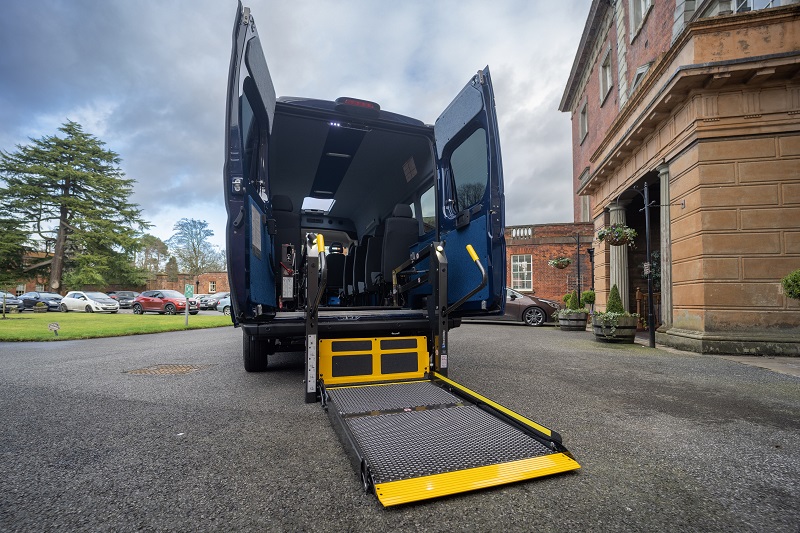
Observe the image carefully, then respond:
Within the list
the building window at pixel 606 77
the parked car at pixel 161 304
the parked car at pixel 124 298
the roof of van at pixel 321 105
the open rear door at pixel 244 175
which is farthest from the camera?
the parked car at pixel 124 298

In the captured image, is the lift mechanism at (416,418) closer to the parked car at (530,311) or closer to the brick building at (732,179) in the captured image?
the brick building at (732,179)

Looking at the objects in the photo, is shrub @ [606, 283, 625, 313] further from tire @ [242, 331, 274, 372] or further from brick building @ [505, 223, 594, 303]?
brick building @ [505, 223, 594, 303]

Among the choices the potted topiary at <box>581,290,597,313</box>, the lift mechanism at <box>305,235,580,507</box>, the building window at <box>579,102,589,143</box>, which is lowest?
the lift mechanism at <box>305,235,580,507</box>

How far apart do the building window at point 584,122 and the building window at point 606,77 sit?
2428mm

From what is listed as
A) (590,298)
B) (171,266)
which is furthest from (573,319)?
(171,266)

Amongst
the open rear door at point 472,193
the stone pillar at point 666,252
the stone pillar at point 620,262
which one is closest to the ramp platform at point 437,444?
the open rear door at point 472,193

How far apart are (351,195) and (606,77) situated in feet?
44.4

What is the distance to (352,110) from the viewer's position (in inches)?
171

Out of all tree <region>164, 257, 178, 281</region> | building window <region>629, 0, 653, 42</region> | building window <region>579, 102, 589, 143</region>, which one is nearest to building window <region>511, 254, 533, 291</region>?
building window <region>579, 102, 589, 143</region>

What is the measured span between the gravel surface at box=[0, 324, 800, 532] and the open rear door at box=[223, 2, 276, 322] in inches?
→ 39.5

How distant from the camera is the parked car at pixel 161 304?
947 inches

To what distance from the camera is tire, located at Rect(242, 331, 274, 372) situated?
15.4ft

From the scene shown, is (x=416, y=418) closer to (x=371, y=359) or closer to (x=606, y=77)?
(x=371, y=359)

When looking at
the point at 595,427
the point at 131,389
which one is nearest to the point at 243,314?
the point at 131,389
